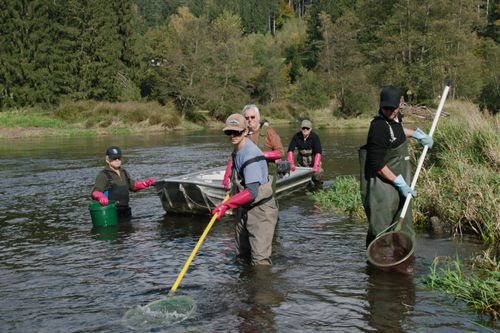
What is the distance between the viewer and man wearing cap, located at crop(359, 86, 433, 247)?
6137 mm

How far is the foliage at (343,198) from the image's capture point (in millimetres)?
10523

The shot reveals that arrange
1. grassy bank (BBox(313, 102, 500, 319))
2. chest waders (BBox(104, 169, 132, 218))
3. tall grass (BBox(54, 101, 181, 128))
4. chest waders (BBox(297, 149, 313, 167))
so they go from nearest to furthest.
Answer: grassy bank (BBox(313, 102, 500, 319)), chest waders (BBox(104, 169, 132, 218)), chest waders (BBox(297, 149, 313, 167)), tall grass (BBox(54, 101, 181, 128))

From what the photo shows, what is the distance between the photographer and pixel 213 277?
688cm

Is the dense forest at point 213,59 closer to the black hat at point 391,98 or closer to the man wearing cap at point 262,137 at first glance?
the man wearing cap at point 262,137

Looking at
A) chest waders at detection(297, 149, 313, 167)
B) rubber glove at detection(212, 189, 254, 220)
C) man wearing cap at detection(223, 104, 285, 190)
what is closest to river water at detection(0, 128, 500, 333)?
rubber glove at detection(212, 189, 254, 220)

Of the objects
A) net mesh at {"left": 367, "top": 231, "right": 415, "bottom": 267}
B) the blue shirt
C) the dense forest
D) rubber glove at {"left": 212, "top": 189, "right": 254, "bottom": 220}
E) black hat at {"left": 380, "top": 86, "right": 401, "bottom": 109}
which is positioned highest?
the dense forest

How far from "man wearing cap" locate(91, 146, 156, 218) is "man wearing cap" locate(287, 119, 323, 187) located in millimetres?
4693

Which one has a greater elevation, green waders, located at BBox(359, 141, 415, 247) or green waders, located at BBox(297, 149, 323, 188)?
green waders, located at BBox(359, 141, 415, 247)

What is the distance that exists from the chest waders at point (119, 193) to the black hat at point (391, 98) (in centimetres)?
548

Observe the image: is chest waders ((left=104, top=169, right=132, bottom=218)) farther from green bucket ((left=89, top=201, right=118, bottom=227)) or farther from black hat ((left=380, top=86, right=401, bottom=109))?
black hat ((left=380, top=86, right=401, bottom=109))

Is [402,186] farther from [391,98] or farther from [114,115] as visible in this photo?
[114,115]

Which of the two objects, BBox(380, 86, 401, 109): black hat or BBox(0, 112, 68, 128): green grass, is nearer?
BBox(380, 86, 401, 109): black hat

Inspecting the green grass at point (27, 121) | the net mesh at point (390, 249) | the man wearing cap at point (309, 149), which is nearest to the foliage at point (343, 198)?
the man wearing cap at point (309, 149)

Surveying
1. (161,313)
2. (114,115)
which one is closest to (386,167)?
(161,313)
